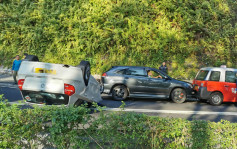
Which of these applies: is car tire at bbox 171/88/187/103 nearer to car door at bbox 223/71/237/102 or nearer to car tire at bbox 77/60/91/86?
car door at bbox 223/71/237/102

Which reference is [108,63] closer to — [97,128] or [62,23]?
[62,23]

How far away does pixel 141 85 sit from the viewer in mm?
11469

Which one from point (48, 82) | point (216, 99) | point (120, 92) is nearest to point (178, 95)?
point (216, 99)

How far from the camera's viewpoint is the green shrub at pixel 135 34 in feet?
62.7

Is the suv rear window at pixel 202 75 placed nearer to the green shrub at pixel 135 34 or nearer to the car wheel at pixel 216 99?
the car wheel at pixel 216 99

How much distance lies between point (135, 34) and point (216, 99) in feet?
31.4

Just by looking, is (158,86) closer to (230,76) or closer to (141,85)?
(141,85)

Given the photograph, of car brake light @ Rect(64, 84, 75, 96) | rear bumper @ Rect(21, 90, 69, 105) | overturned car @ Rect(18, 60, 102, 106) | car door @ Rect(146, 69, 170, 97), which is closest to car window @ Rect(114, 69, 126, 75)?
car door @ Rect(146, 69, 170, 97)

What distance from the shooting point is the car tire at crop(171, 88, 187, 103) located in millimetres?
11586

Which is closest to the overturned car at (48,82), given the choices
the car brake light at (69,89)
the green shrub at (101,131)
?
the car brake light at (69,89)

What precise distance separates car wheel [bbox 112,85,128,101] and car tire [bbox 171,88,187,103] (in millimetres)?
2242

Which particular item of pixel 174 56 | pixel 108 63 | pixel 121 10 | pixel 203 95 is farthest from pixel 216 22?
pixel 203 95

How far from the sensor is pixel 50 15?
20766mm

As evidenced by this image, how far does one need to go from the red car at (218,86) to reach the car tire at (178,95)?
697 millimetres
